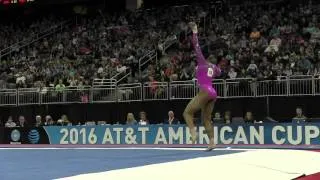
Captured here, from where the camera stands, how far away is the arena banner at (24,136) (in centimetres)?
1731

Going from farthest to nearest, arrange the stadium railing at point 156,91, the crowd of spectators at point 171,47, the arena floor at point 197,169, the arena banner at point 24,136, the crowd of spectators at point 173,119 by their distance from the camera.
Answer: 1. the crowd of spectators at point 171,47
2. the arena banner at point 24,136
3. the stadium railing at point 156,91
4. the crowd of spectators at point 173,119
5. the arena floor at point 197,169

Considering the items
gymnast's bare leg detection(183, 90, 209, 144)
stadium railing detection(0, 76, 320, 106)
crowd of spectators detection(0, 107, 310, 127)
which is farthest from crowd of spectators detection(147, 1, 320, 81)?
gymnast's bare leg detection(183, 90, 209, 144)

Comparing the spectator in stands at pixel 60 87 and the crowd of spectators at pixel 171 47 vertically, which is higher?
the crowd of spectators at pixel 171 47

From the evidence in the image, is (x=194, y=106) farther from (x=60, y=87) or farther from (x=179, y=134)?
(x=60, y=87)

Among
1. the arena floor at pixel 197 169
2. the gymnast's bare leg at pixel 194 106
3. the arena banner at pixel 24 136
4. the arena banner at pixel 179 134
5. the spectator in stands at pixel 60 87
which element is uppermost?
the spectator in stands at pixel 60 87

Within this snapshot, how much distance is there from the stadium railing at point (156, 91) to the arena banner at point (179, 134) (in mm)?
2787

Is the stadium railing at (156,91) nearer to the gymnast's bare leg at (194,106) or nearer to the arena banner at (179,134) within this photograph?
the arena banner at (179,134)

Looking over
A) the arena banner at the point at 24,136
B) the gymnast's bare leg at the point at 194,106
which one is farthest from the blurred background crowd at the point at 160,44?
the gymnast's bare leg at the point at 194,106

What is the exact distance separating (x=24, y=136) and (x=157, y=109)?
416 cm

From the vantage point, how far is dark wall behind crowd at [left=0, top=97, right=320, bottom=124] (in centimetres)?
1662

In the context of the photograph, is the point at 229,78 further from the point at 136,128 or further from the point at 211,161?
the point at 211,161

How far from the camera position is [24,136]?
17.9 m

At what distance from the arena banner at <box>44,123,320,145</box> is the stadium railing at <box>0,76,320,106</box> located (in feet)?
9.14

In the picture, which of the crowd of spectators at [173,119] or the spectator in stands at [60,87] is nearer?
the crowd of spectators at [173,119]
